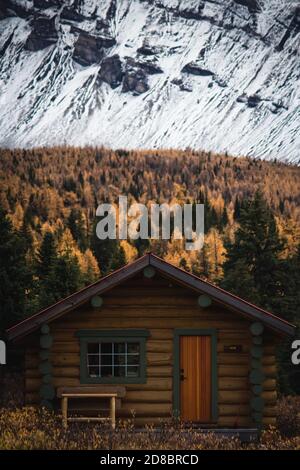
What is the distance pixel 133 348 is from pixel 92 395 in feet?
5.13

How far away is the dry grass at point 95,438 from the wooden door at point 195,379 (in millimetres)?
877

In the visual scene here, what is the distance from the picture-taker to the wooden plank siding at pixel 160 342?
67.8 feet

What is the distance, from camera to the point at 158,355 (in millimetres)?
20656

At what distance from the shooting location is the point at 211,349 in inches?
815

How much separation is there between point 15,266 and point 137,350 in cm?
1628

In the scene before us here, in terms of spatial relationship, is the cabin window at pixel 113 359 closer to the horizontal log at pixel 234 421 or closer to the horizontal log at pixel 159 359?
the horizontal log at pixel 159 359

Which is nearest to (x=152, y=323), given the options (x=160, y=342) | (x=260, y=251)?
(x=160, y=342)

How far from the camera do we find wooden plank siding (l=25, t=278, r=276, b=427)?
20.7 meters

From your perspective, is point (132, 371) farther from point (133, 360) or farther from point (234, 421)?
point (234, 421)

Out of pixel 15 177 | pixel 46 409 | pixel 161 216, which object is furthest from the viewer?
pixel 15 177

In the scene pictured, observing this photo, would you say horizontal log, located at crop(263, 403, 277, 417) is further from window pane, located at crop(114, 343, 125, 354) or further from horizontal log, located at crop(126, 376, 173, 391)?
window pane, located at crop(114, 343, 125, 354)

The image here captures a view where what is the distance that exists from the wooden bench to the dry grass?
21cm
